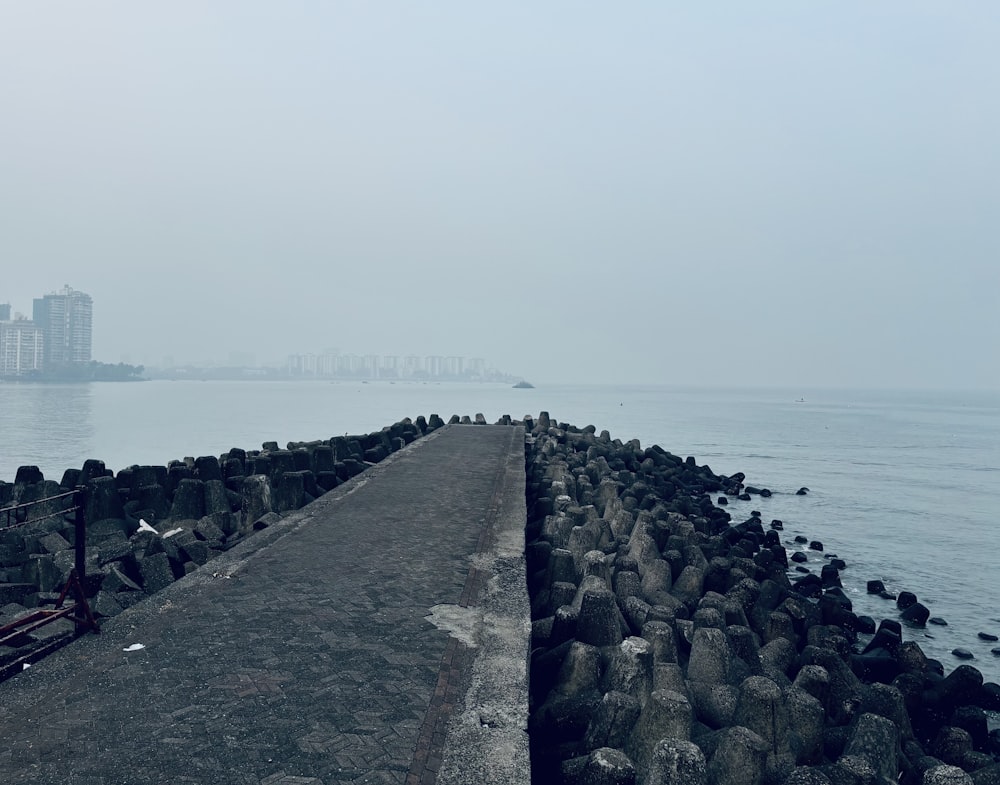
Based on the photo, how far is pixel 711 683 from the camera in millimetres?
5543

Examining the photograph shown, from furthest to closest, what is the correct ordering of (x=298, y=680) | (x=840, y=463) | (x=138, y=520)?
1. (x=840, y=463)
2. (x=138, y=520)
3. (x=298, y=680)

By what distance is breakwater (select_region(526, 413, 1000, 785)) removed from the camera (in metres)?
4.25

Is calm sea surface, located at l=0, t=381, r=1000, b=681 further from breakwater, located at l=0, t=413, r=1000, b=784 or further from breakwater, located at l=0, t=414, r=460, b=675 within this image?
breakwater, located at l=0, t=414, r=460, b=675

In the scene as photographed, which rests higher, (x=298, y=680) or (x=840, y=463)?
(x=298, y=680)

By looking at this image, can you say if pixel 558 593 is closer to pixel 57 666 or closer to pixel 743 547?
pixel 57 666

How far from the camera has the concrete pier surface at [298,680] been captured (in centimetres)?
357

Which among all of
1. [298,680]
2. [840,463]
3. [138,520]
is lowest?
[840,463]

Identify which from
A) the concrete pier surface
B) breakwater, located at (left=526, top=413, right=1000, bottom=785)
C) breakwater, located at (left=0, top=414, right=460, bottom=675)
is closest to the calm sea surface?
breakwater, located at (left=526, top=413, right=1000, bottom=785)

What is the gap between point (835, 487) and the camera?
27.8 m

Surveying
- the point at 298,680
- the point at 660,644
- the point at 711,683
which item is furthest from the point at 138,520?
the point at 711,683

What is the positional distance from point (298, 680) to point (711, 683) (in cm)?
302

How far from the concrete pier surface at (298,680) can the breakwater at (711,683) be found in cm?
48

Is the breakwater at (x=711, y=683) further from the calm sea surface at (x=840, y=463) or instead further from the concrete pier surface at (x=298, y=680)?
the calm sea surface at (x=840, y=463)

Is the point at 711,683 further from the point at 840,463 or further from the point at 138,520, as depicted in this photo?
the point at 840,463
